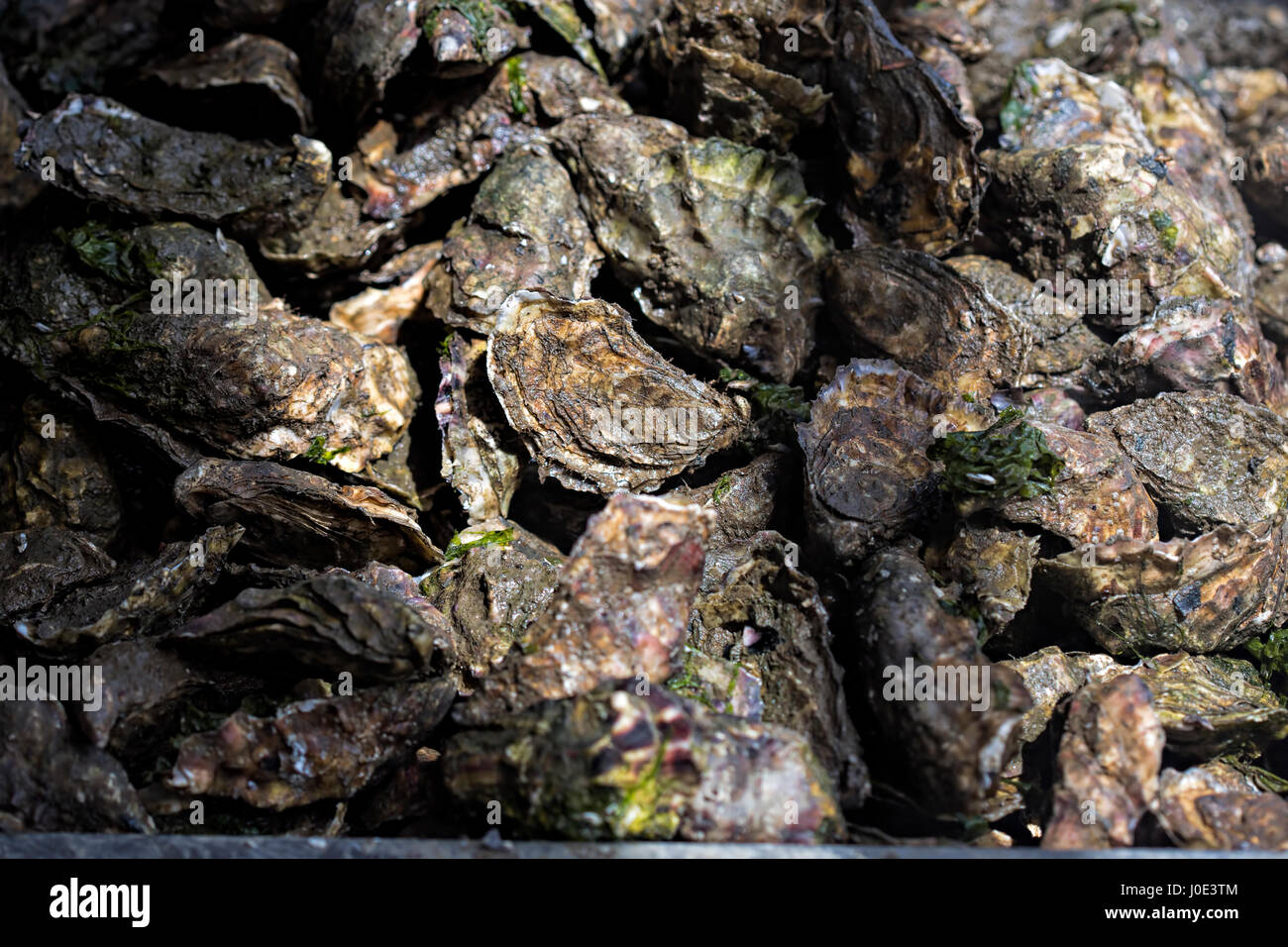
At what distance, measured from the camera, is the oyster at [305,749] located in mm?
2273

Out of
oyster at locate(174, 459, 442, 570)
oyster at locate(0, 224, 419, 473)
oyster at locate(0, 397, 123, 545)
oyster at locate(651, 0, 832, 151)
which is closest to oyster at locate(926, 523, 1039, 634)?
oyster at locate(174, 459, 442, 570)

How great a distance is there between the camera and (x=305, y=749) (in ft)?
7.59

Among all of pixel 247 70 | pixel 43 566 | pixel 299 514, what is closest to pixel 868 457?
pixel 299 514

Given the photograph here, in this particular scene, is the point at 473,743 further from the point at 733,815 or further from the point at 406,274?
the point at 406,274

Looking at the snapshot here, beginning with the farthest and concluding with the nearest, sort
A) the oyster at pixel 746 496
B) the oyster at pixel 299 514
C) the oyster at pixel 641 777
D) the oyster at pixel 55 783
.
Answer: the oyster at pixel 746 496 < the oyster at pixel 299 514 < the oyster at pixel 55 783 < the oyster at pixel 641 777

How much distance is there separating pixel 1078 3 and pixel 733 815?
4844 millimetres

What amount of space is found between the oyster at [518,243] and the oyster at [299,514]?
812 mm

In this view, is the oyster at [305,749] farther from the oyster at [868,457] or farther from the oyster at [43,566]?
the oyster at [868,457]

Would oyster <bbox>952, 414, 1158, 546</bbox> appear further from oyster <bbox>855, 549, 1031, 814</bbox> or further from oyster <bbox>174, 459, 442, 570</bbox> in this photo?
oyster <bbox>174, 459, 442, 570</bbox>

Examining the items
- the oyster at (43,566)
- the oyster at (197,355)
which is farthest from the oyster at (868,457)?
the oyster at (43,566)

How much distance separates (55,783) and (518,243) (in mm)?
2246

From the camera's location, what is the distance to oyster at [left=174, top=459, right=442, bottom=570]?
2.85 m

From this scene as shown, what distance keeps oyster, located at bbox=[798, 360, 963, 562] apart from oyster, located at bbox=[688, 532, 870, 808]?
8.1 inches
